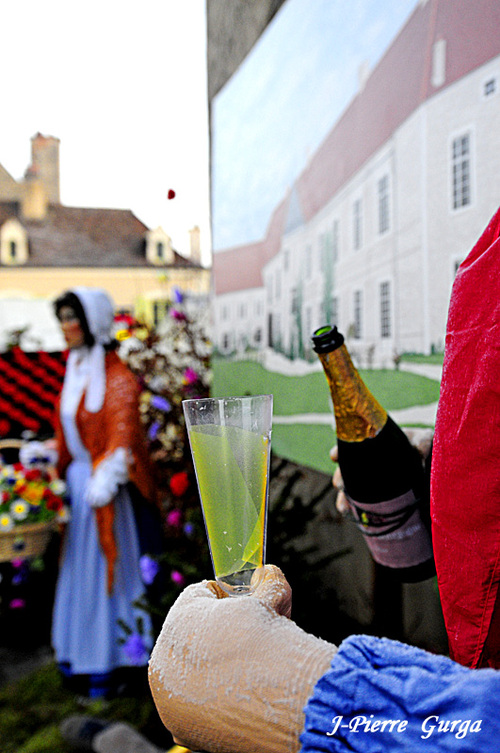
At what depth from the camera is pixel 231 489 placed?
578 mm

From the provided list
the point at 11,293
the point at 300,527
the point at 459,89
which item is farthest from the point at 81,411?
the point at 11,293

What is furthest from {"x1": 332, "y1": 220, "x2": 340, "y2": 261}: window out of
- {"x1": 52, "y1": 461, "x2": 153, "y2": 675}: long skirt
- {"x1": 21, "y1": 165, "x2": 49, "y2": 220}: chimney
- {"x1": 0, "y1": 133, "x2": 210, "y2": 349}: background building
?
{"x1": 21, "y1": 165, "x2": 49, "y2": 220}: chimney

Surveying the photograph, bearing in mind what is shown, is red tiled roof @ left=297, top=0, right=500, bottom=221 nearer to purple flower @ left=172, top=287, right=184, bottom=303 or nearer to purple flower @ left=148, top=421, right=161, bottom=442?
purple flower @ left=172, top=287, right=184, bottom=303

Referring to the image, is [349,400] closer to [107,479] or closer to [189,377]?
[107,479]

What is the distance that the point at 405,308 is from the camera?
5.01 ft

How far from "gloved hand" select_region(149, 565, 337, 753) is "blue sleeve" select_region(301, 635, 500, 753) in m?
0.02

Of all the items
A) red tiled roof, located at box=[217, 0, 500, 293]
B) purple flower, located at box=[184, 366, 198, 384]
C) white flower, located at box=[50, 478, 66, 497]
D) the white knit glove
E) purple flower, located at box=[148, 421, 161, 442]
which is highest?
red tiled roof, located at box=[217, 0, 500, 293]

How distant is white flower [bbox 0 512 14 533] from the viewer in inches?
94.9

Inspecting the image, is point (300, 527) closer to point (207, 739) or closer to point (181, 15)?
point (207, 739)

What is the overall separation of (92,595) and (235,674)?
2318mm

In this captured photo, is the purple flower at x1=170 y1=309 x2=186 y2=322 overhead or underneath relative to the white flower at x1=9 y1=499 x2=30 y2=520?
overhead

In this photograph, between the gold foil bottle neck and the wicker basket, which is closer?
the gold foil bottle neck

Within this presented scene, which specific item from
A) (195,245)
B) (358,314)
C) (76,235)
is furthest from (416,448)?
(76,235)

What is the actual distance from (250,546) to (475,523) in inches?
7.7
